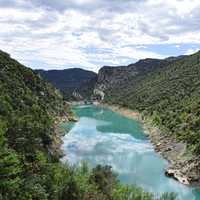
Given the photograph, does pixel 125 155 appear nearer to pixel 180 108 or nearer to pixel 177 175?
pixel 177 175

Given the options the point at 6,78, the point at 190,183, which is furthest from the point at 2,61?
the point at 190,183

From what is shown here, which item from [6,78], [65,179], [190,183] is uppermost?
[6,78]

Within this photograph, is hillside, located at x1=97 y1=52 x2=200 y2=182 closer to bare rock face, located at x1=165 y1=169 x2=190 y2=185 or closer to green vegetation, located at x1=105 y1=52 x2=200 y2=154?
green vegetation, located at x1=105 y1=52 x2=200 y2=154

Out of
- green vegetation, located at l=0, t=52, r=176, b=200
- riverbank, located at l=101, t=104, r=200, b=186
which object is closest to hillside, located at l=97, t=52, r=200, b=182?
riverbank, located at l=101, t=104, r=200, b=186

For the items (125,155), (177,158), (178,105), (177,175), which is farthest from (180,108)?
(177,175)

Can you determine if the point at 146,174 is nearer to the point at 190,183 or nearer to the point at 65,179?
the point at 190,183

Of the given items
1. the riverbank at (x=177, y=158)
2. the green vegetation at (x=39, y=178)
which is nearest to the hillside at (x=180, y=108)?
the riverbank at (x=177, y=158)
